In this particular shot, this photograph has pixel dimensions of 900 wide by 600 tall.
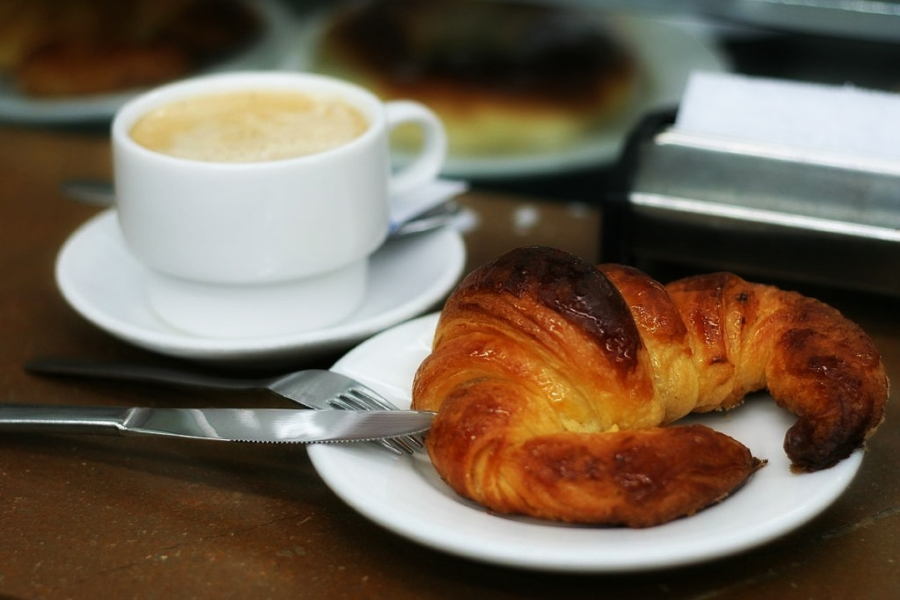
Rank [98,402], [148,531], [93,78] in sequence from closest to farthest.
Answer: [148,531]
[98,402]
[93,78]

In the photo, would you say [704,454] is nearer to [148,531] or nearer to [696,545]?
[696,545]

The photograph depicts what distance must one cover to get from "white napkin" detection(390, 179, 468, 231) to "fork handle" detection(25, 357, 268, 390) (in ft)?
0.83

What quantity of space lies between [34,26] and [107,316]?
4.00 feet

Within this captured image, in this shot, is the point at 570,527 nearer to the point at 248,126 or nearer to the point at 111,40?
the point at 248,126

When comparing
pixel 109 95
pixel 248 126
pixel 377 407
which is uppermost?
pixel 248 126

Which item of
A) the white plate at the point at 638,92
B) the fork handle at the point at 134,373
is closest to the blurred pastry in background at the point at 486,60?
the white plate at the point at 638,92

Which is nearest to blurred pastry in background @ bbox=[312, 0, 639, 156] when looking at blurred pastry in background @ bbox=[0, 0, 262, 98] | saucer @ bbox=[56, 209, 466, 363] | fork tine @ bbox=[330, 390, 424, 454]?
blurred pastry in background @ bbox=[0, 0, 262, 98]

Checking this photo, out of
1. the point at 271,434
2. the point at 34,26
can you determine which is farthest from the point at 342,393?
the point at 34,26

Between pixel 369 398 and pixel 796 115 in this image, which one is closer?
pixel 369 398

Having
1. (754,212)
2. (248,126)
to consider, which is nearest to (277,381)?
(248,126)

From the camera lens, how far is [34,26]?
1883mm

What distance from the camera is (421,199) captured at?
1.07 metres

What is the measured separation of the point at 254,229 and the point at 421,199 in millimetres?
271

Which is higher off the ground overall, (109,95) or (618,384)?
(618,384)
